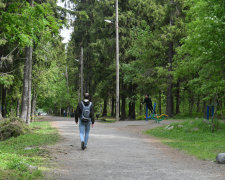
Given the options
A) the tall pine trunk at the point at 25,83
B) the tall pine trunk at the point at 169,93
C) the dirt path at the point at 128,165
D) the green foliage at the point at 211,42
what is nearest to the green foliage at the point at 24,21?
the dirt path at the point at 128,165

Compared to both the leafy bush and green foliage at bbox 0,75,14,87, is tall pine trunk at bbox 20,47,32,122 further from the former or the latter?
the leafy bush

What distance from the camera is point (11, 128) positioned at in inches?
589

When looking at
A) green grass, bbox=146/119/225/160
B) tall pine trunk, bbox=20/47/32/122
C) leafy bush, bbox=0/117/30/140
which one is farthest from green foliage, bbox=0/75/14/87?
green grass, bbox=146/119/225/160

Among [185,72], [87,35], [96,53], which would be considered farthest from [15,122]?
[87,35]

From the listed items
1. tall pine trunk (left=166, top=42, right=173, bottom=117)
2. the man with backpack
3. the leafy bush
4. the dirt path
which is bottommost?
the dirt path

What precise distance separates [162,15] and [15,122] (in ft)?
58.8

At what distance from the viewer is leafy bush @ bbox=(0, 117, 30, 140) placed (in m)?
14.7

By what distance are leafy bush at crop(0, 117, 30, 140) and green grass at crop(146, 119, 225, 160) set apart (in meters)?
7.12

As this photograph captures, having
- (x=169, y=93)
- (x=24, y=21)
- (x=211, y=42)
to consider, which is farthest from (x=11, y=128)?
(x=169, y=93)

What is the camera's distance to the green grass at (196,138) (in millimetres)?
9270

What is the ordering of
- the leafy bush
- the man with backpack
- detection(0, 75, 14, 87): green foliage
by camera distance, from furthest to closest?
detection(0, 75, 14, 87): green foliage < the leafy bush < the man with backpack

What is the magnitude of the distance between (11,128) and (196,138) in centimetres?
952

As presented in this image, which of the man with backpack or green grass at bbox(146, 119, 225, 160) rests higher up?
the man with backpack

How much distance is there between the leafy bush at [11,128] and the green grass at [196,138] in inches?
280
